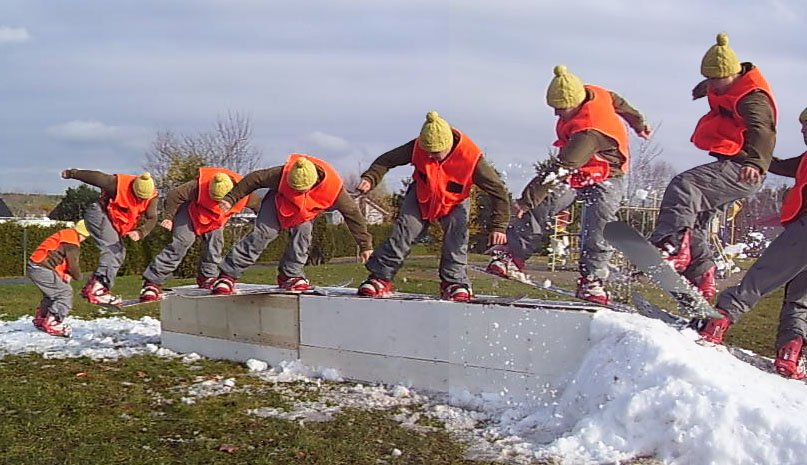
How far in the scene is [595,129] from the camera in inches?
211

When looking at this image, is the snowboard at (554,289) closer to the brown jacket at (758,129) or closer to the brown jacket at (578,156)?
the brown jacket at (578,156)

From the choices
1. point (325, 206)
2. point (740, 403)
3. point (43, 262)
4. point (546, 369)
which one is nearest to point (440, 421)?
point (546, 369)

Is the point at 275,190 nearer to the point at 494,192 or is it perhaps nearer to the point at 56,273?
the point at 494,192

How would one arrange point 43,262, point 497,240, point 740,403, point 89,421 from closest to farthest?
point 740,403
point 89,421
point 497,240
point 43,262

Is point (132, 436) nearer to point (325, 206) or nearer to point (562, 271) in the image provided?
point (325, 206)

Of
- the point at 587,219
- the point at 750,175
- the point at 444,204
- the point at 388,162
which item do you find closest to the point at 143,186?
the point at 388,162

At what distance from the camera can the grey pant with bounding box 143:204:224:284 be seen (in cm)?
728

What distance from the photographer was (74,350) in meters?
7.07

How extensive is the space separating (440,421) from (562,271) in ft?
6.91

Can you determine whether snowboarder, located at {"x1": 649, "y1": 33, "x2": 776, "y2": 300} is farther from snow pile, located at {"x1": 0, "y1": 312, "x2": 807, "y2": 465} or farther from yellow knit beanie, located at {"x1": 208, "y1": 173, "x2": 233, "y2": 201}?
yellow knit beanie, located at {"x1": 208, "y1": 173, "x2": 233, "y2": 201}

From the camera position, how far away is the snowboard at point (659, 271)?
16.1 ft

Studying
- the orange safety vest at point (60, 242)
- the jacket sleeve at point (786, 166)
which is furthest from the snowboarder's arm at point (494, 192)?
A: the orange safety vest at point (60, 242)

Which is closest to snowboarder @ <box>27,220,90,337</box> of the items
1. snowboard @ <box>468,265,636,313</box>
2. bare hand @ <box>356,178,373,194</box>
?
bare hand @ <box>356,178,373,194</box>

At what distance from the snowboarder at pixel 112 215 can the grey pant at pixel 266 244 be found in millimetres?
1447
